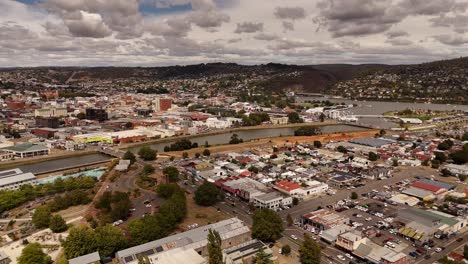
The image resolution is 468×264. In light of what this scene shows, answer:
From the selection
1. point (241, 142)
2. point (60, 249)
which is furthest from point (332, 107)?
point (60, 249)

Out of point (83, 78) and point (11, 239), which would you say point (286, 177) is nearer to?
point (11, 239)

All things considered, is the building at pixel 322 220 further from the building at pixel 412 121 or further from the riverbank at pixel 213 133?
the building at pixel 412 121

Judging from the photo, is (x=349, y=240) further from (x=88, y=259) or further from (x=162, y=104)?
(x=162, y=104)

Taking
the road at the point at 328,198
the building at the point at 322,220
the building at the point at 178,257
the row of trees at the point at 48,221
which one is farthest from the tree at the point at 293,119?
the building at the point at 178,257

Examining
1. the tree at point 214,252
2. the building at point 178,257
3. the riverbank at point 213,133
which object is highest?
the tree at point 214,252

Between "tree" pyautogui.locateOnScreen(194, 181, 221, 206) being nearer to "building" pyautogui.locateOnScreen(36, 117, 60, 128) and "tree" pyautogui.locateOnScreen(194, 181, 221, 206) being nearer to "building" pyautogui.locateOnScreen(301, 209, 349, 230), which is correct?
"building" pyautogui.locateOnScreen(301, 209, 349, 230)

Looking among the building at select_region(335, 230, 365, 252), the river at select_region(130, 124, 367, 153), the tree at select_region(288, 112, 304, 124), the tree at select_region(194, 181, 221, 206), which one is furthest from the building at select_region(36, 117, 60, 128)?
the building at select_region(335, 230, 365, 252)
